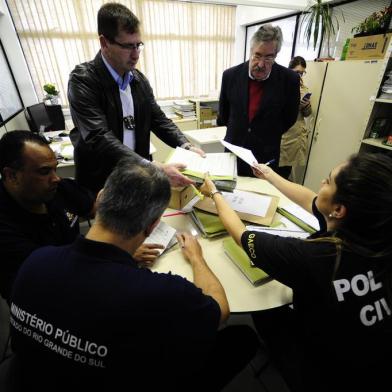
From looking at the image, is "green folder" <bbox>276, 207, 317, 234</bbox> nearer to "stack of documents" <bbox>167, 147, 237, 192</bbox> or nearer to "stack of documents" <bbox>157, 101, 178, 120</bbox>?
"stack of documents" <bbox>167, 147, 237, 192</bbox>

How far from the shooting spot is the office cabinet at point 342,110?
245 centimetres

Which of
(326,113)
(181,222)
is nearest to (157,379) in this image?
(181,222)

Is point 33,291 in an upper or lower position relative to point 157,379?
upper

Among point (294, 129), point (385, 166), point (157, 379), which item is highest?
point (385, 166)

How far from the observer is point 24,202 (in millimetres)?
1015

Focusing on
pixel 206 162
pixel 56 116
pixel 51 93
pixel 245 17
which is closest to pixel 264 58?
pixel 206 162

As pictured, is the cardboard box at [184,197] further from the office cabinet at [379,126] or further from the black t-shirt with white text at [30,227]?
the office cabinet at [379,126]

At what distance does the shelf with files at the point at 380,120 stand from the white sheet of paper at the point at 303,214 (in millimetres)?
1626

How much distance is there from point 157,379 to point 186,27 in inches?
198

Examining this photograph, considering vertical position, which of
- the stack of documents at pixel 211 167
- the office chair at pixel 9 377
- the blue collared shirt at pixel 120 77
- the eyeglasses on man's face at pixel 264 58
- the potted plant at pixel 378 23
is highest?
the potted plant at pixel 378 23

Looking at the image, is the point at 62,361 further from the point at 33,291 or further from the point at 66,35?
the point at 66,35

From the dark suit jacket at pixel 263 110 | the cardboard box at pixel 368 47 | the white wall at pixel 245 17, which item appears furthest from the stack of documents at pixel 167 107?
the cardboard box at pixel 368 47

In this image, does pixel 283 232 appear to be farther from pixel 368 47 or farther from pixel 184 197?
pixel 368 47

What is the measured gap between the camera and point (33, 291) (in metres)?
0.60
